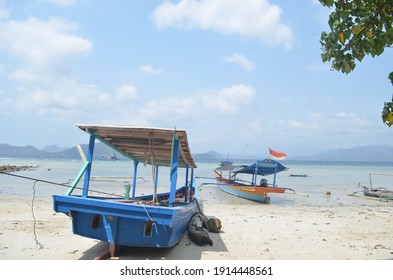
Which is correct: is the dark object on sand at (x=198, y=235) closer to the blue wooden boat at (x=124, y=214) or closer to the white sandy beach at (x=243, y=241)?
the white sandy beach at (x=243, y=241)

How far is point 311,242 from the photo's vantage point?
357 inches

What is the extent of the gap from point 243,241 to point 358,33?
6128mm

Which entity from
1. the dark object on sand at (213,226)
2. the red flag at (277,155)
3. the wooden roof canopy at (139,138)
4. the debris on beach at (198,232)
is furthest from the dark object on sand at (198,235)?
the red flag at (277,155)

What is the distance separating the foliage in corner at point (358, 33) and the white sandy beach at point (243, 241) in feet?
15.0

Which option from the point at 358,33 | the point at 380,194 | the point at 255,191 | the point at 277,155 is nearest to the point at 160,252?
the point at 358,33

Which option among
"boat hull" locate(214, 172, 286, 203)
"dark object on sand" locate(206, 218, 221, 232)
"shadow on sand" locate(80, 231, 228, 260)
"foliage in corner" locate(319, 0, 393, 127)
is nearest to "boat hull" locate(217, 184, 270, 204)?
"boat hull" locate(214, 172, 286, 203)

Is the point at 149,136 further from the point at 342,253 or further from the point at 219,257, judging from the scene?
the point at 342,253

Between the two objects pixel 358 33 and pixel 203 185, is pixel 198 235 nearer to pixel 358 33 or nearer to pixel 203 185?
pixel 358 33

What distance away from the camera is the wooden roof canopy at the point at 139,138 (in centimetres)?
659

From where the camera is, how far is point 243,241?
8898mm

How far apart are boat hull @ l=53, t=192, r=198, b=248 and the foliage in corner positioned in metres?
3.92

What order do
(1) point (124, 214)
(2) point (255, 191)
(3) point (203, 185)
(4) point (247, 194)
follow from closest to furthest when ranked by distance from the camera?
(1) point (124, 214) → (2) point (255, 191) → (4) point (247, 194) → (3) point (203, 185)

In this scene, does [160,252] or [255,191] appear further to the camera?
[255,191]

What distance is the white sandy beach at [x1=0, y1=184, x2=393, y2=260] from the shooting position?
727 centimetres
